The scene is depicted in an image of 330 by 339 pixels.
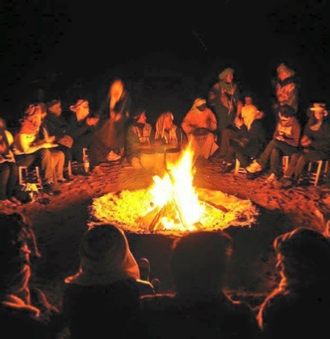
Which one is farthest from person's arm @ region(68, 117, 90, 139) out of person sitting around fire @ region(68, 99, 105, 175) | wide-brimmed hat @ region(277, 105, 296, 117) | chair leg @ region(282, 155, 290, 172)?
chair leg @ region(282, 155, 290, 172)

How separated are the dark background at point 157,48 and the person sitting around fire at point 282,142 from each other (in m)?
4.14

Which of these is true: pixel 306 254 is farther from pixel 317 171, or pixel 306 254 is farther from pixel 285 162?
pixel 285 162

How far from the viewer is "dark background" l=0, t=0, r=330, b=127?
13195 mm

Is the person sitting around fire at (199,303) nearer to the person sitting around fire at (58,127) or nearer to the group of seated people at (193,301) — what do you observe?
the group of seated people at (193,301)

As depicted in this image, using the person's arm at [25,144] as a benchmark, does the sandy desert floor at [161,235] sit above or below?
below

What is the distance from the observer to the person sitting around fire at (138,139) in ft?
32.3

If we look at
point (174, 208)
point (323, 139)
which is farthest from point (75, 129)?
point (323, 139)

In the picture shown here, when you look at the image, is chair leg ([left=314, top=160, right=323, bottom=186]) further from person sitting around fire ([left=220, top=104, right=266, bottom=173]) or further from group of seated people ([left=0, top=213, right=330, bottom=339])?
group of seated people ([left=0, top=213, right=330, bottom=339])

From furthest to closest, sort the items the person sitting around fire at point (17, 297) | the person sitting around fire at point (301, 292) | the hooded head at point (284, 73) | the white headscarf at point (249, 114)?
the hooded head at point (284, 73), the white headscarf at point (249, 114), the person sitting around fire at point (17, 297), the person sitting around fire at point (301, 292)

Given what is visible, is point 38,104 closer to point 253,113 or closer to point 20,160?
point 20,160

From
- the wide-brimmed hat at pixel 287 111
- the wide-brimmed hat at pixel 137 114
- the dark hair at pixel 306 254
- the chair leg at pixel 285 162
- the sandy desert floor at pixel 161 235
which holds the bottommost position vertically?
the sandy desert floor at pixel 161 235

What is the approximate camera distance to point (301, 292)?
3.79 metres

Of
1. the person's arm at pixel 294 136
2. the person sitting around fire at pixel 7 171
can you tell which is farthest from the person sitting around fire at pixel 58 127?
the person's arm at pixel 294 136

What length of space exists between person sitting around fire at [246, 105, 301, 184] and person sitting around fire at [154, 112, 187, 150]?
175 cm
